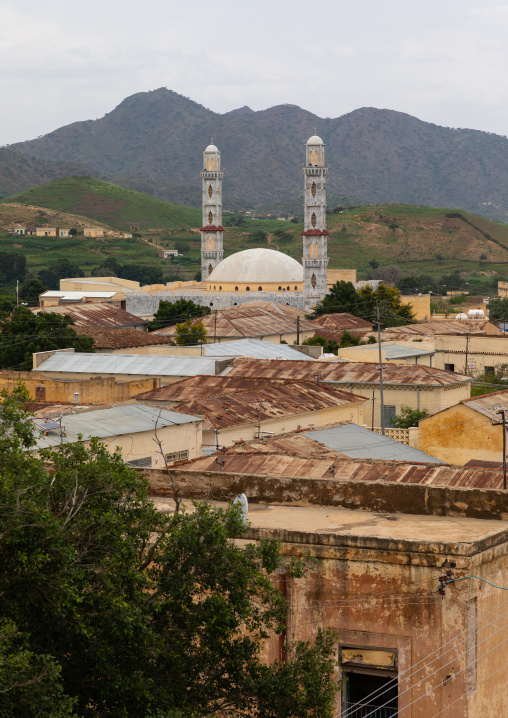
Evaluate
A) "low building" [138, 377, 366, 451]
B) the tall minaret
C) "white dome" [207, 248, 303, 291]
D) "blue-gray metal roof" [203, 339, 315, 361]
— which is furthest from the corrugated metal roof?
"white dome" [207, 248, 303, 291]

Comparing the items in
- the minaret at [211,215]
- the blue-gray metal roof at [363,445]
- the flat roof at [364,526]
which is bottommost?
the blue-gray metal roof at [363,445]

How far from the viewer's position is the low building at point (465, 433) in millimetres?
23203

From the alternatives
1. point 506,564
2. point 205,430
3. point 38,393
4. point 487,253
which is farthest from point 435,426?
point 487,253

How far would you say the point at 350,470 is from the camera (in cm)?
1491

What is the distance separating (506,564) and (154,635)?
2.56 m

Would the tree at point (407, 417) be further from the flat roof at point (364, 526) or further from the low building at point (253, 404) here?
the flat roof at point (364, 526)

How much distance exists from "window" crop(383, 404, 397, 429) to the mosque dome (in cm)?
5086

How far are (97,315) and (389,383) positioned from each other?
34901 mm

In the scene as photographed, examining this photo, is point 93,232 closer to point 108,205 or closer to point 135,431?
point 108,205

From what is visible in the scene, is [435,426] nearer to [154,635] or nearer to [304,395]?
[304,395]

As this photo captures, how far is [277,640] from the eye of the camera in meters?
8.38

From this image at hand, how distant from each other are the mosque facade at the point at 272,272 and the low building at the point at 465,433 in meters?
54.0

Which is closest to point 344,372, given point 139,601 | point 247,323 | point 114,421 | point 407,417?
point 407,417

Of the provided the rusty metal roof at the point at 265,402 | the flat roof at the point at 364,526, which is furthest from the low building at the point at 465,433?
the flat roof at the point at 364,526
